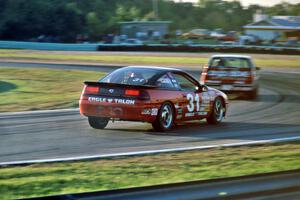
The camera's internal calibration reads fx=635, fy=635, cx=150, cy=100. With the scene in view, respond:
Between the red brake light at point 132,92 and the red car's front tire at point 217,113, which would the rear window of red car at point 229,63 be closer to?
the red car's front tire at point 217,113

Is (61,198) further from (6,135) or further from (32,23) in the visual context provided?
(32,23)

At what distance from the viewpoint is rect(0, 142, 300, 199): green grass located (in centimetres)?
724

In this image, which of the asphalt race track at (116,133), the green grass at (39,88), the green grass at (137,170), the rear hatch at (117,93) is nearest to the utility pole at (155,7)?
the green grass at (39,88)

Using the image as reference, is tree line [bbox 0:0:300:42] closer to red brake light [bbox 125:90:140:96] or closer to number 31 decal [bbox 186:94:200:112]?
number 31 decal [bbox 186:94:200:112]

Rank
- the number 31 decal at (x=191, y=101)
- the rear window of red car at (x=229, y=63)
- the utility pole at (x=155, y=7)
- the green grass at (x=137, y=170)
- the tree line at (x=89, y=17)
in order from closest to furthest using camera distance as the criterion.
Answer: the green grass at (x=137, y=170) → the number 31 decal at (x=191, y=101) → the rear window of red car at (x=229, y=63) → the tree line at (x=89, y=17) → the utility pole at (x=155, y=7)

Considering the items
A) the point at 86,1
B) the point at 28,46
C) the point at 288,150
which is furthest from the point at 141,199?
the point at 86,1

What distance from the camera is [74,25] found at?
74.0 m

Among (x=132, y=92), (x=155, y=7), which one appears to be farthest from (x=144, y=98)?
(x=155, y=7)

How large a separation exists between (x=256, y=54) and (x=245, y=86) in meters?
29.2

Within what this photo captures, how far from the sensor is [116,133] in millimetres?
11930

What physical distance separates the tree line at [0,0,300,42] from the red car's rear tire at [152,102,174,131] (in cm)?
5281

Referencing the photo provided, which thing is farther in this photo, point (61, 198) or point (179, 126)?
A: point (179, 126)

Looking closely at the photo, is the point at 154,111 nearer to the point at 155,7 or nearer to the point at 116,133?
the point at 116,133

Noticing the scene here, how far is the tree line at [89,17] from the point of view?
7219 cm
